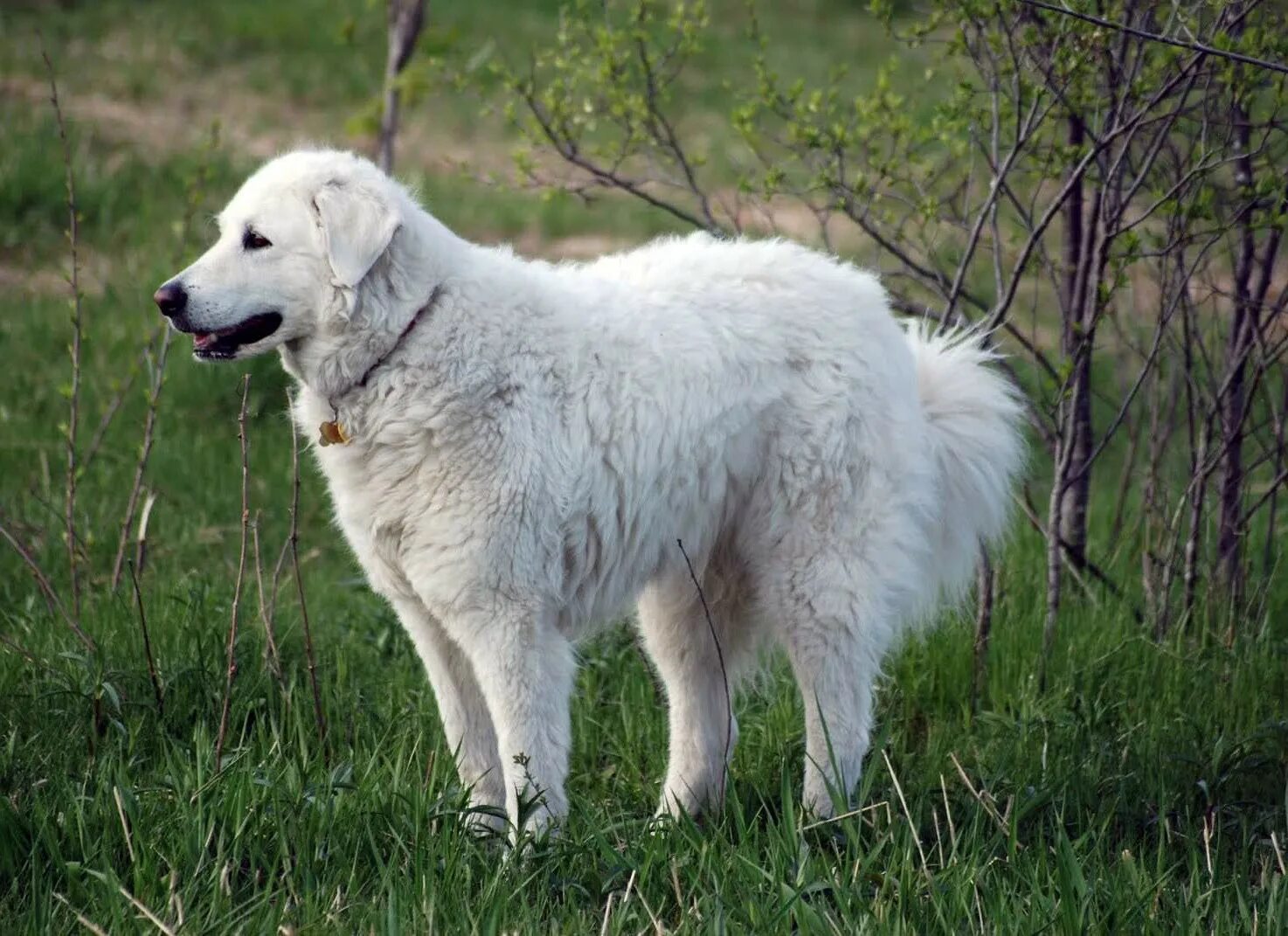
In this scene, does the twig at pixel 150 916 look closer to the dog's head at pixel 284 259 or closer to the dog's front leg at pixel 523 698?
the dog's front leg at pixel 523 698

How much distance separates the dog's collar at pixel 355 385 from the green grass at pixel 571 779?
0.83 meters

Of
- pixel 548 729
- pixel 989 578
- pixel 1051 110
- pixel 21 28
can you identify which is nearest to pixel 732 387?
pixel 548 729

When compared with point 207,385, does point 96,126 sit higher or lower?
higher

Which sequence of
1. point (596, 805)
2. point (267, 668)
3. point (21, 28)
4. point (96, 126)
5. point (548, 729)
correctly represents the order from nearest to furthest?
point (548, 729) < point (596, 805) < point (267, 668) < point (96, 126) < point (21, 28)

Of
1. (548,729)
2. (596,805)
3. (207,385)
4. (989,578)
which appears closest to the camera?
(548,729)

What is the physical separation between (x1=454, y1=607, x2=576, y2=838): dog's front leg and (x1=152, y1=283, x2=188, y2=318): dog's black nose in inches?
42.6

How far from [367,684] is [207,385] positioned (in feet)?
11.2

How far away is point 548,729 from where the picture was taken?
379 cm

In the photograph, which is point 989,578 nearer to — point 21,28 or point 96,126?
point 96,126

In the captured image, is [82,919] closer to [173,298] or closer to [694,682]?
[173,298]

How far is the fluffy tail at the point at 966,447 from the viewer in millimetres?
4363

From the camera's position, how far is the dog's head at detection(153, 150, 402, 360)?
12.1 ft

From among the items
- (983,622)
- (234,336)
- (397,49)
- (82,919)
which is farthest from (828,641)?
(397,49)

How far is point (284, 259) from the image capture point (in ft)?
12.3
